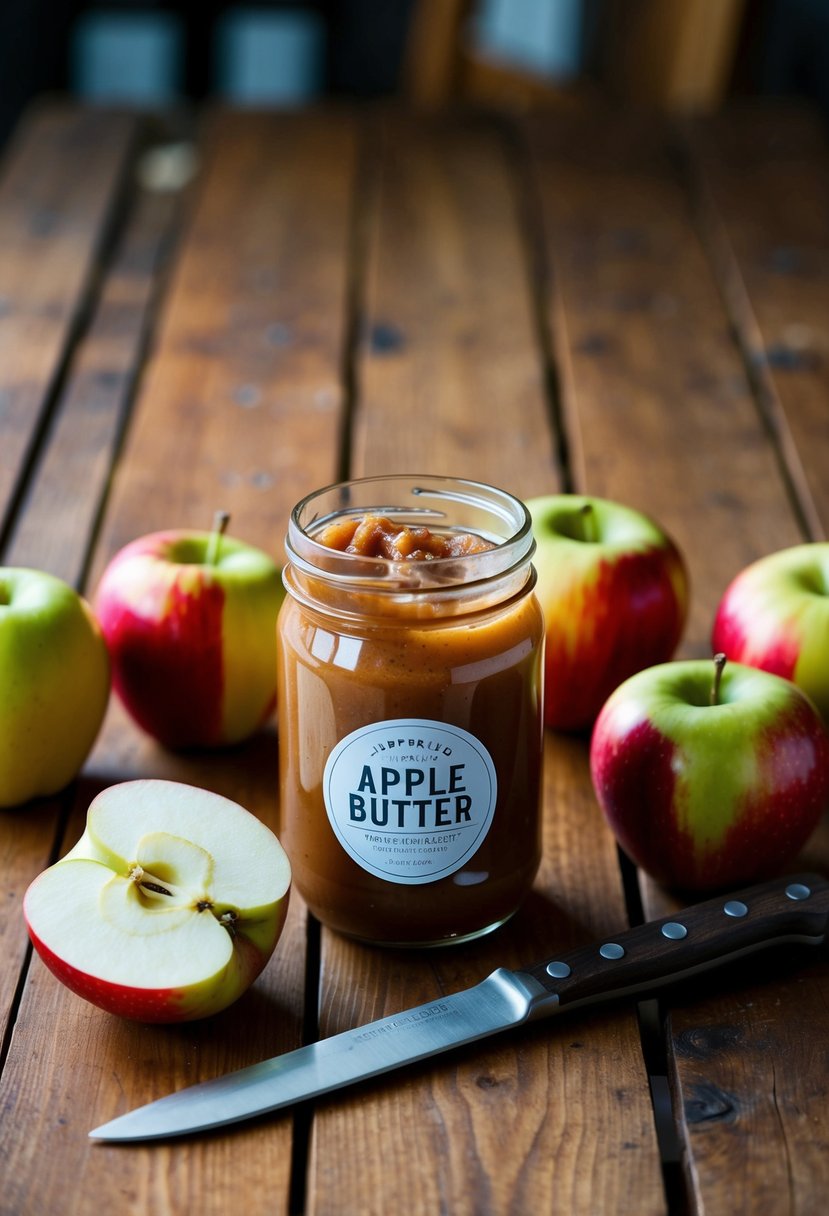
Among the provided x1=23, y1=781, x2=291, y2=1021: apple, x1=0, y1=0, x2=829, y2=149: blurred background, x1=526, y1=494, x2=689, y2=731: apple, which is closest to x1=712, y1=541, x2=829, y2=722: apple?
x1=526, y1=494, x2=689, y2=731: apple

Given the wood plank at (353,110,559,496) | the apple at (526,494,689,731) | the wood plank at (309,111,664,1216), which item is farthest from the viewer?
the wood plank at (353,110,559,496)

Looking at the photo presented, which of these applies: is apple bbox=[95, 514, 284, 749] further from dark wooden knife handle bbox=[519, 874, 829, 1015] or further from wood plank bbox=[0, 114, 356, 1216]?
dark wooden knife handle bbox=[519, 874, 829, 1015]

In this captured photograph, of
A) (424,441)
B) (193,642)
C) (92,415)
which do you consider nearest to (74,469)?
(92,415)

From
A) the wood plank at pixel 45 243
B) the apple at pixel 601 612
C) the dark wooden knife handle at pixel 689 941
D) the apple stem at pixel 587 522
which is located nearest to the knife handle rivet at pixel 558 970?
the dark wooden knife handle at pixel 689 941

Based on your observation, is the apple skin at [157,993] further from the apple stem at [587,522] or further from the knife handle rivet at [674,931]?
the apple stem at [587,522]

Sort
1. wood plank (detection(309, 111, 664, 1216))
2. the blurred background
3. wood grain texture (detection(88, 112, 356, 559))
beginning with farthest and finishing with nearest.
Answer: the blurred background
wood grain texture (detection(88, 112, 356, 559))
wood plank (detection(309, 111, 664, 1216))

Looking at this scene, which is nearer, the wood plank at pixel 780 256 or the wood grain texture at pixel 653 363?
the wood grain texture at pixel 653 363

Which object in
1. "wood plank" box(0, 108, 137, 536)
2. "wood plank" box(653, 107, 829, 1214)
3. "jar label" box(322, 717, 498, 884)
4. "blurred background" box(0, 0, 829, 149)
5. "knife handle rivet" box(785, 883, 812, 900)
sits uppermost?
"jar label" box(322, 717, 498, 884)

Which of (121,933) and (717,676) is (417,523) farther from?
(121,933)
